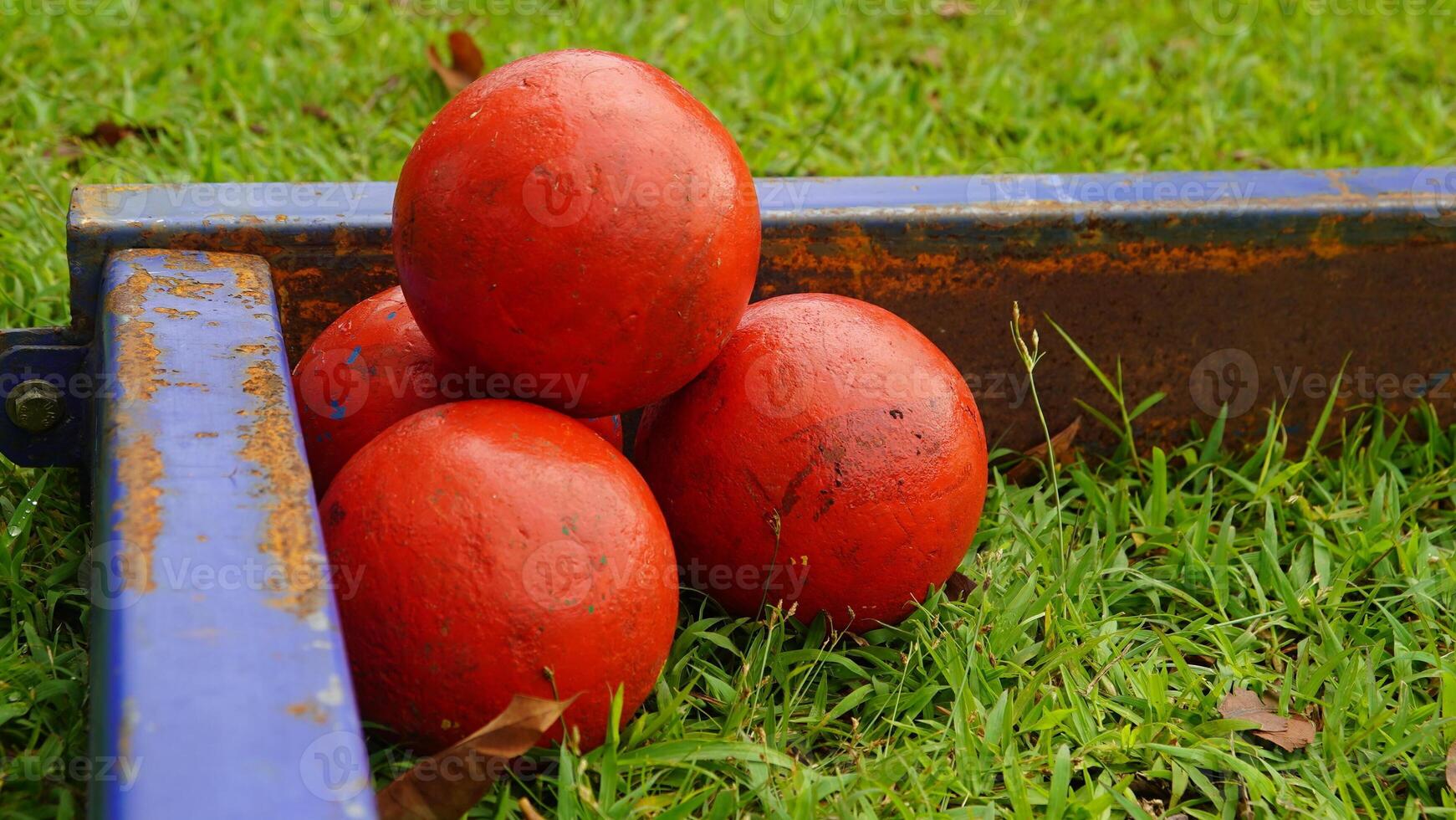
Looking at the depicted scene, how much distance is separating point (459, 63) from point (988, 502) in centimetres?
222

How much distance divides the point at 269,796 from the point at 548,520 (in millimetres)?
565

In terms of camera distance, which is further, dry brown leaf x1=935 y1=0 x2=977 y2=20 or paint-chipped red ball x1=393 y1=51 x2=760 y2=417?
dry brown leaf x1=935 y1=0 x2=977 y2=20

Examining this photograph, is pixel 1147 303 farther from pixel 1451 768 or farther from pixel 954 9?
pixel 954 9

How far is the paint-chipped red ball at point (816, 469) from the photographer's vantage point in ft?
6.34

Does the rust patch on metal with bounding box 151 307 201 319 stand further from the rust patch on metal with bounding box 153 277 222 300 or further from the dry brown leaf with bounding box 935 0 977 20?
the dry brown leaf with bounding box 935 0 977 20

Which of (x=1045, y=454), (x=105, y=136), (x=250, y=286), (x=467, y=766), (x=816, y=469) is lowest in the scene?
(x=1045, y=454)

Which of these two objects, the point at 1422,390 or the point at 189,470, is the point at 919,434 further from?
the point at 1422,390

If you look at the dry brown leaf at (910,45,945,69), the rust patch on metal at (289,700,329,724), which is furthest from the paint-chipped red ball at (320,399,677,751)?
the dry brown leaf at (910,45,945,69)

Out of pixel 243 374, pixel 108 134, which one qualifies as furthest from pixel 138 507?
pixel 108 134

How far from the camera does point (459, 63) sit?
389 centimetres

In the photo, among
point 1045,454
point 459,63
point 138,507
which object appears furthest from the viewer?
point 459,63

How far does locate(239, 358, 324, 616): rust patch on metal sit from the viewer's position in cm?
133

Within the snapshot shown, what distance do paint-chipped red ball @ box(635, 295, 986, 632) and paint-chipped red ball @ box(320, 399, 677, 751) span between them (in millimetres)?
276

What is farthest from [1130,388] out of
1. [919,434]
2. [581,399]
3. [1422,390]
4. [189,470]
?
[189,470]
